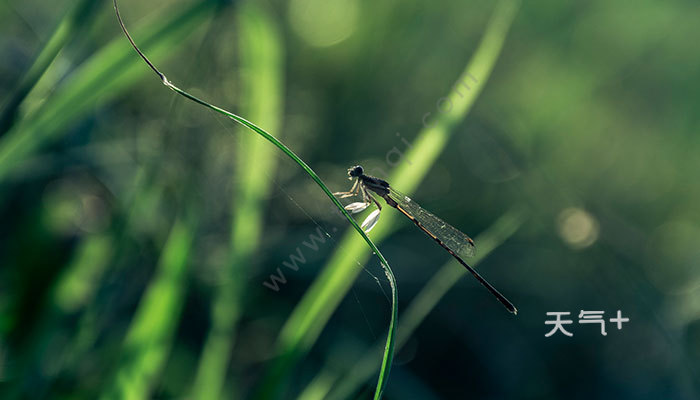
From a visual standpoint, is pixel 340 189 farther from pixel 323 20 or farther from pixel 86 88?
pixel 323 20

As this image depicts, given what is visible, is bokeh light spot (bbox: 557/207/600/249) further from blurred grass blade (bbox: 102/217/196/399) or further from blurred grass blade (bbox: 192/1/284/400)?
blurred grass blade (bbox: 102/217/196/399)

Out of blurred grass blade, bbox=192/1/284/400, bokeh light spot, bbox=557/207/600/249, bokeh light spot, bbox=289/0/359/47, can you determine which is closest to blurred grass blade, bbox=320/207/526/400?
blurred grass blade, bbox=192/1/284/400

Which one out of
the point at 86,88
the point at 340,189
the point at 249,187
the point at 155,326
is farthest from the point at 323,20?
the point at 155,326

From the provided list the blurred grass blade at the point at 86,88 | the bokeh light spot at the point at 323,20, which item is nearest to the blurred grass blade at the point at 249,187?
the blurred grass blade at the point at 86,88

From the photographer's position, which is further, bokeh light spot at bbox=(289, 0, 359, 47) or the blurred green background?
bokeh light spot at bbox=(289, 0, 359, 47)

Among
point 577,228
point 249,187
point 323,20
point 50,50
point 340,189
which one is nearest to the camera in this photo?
point 50,50

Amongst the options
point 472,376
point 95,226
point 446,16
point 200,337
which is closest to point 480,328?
point 472,376
